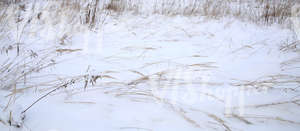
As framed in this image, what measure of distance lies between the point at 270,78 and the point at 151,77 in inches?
24.3

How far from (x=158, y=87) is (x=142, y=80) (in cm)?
9

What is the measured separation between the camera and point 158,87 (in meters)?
0.72

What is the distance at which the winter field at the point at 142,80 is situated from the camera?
1.73ft

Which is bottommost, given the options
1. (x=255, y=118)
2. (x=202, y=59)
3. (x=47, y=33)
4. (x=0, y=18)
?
(x=255, y=118)

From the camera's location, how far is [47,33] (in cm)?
141

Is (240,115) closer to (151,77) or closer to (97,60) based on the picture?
(151,77)

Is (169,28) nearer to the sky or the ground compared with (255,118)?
nearer to the sky

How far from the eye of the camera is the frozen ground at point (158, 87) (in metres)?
0.53

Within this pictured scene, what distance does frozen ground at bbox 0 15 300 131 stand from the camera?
0.53 meters

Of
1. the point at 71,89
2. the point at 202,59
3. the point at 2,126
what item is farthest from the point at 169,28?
the point at 2,126

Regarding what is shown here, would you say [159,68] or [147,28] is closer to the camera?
[159,68]

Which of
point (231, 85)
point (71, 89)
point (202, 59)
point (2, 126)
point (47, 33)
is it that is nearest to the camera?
point (2, 126)

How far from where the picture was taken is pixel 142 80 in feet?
2.52

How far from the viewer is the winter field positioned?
20.8 inches
